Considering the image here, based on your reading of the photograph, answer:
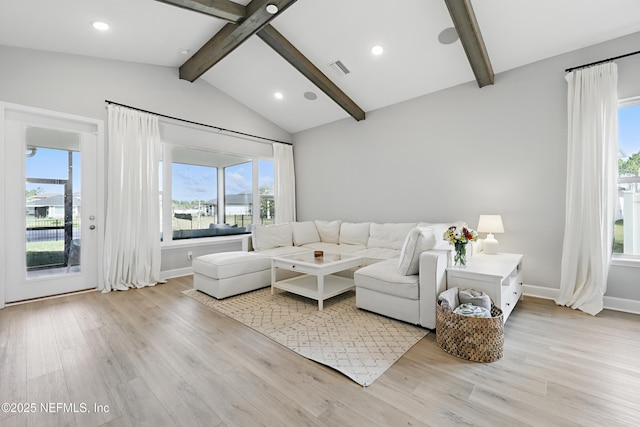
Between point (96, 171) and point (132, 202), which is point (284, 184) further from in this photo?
point (96, 171)

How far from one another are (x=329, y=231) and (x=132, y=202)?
3104 millimetres

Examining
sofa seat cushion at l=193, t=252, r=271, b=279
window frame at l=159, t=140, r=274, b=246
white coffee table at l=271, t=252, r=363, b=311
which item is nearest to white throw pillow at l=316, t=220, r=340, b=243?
white coffee table at l=271, t=252, r=363, b=311

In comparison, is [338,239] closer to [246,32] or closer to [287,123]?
[287,123]

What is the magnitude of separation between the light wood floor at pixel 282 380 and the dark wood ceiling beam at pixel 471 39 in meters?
2.87

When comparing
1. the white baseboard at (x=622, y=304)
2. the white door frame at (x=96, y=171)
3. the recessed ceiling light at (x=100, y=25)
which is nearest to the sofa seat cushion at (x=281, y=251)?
the white door frame at (x=96, y=171)

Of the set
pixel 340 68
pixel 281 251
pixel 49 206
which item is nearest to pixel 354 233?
pixel 281 251

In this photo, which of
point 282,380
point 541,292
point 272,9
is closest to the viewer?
point 282,380

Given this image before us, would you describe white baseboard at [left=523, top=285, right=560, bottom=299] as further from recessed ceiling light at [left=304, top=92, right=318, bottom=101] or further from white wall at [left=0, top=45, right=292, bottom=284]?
white wall at [left=0, top=45, right=292, bottom=284]

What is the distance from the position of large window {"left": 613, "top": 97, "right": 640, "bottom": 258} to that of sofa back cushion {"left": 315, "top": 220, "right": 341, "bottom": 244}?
354 centimetres

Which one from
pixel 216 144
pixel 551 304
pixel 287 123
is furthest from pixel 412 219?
pixel 216 144

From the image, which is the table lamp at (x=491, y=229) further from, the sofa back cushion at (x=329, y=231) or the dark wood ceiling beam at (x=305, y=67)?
the dark wood ceiling beam at (x=305, y=67)

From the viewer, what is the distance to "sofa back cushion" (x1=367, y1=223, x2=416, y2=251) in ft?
13.8

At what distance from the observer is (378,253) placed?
4016 mm

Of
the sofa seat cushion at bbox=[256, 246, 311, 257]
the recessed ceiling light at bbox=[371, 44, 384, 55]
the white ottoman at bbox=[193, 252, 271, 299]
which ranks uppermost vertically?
the recessed ceiling light at bbox=[371, 44, 384, 55]
